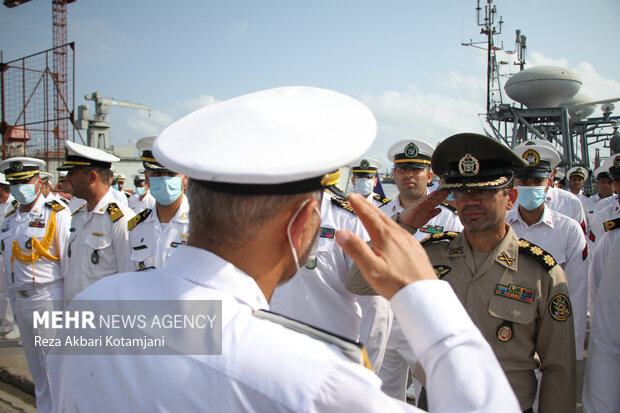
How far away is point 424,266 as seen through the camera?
1063mm

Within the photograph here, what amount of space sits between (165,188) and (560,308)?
3.46 meters

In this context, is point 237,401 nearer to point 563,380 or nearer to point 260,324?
point 260,324

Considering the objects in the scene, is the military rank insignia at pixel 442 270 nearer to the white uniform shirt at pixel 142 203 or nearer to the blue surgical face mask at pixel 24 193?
the blue surgical face mask at pixel 24 193

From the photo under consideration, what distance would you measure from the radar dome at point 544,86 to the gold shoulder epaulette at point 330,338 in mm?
25789

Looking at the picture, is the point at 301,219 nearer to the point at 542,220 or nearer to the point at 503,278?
the point at 503,278

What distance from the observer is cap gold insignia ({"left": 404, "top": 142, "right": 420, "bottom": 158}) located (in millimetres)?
5145

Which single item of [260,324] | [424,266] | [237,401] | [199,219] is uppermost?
[199,219]

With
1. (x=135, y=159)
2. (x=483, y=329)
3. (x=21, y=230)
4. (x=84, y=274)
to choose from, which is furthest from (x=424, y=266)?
(x=135, y=159)

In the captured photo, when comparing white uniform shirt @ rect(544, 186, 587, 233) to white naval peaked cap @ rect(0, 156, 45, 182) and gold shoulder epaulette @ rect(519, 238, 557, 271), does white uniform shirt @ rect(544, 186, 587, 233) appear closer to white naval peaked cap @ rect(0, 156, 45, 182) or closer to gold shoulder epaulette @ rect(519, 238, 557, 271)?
gold shoulder epaulette @ rect(519, 238, 557, 271)

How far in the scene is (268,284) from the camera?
3.69ft

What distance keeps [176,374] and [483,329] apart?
1950 millimetres

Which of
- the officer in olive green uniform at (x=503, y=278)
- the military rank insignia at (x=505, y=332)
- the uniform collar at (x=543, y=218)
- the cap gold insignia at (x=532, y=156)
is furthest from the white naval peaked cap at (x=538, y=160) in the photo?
the military rank insignia at (x=505, y=332)

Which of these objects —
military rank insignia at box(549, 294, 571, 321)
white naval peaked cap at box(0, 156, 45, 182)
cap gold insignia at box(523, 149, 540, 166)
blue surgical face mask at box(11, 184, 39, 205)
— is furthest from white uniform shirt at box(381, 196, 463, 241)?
white naval peaked cap at box(0, 156, 45, 182)

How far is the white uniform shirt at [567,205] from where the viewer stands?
704 centimetres
